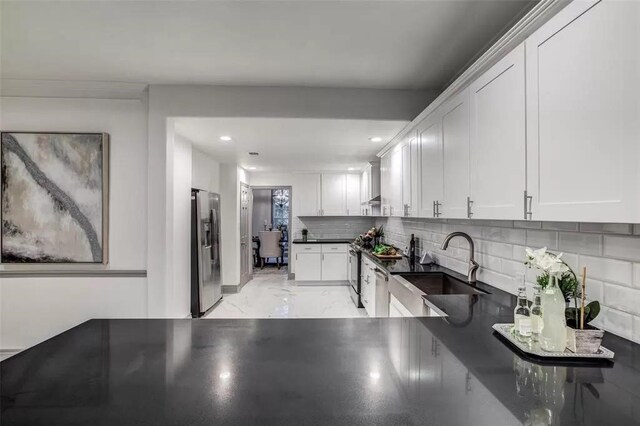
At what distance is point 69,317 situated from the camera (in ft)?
9.46

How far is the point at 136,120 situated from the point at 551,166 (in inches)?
131

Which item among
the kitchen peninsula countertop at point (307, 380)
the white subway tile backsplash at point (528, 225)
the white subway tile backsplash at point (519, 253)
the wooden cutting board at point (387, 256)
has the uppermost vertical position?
the white subway tile backsplash at point (528, 225)

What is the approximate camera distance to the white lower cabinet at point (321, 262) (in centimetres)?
597

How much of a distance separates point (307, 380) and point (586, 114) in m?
1.30

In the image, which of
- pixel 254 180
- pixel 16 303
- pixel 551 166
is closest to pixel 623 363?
pixel 551 166

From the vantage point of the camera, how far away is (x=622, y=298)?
1.22 meters

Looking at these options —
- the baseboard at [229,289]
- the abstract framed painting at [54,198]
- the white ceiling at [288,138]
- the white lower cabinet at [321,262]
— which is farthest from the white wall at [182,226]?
the white lower cabinet at [321,262]

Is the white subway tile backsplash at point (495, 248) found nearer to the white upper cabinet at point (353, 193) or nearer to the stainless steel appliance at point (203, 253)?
the stainless steel appliance at point (203, 253)

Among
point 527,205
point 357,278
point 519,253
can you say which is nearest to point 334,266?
point 357,278

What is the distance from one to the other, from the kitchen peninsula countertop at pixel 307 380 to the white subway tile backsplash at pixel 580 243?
1.20 ft

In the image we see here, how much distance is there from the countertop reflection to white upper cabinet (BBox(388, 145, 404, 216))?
7.08 feet

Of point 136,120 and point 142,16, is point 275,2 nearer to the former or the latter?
point 142,16

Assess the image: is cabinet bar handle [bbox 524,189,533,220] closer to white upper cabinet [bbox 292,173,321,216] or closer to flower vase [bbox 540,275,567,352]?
flower vase [bbox 540,275,567,352]

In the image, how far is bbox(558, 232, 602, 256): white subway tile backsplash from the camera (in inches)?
52.4
